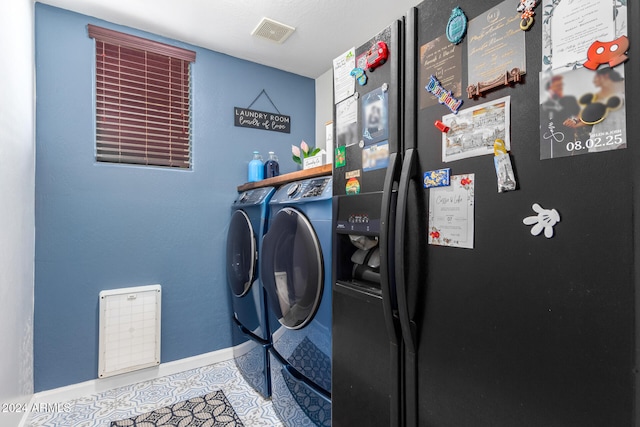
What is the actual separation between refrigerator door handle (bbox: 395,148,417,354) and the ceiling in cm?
158

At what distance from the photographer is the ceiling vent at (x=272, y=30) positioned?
2150 mm

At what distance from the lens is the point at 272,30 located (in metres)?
2.23

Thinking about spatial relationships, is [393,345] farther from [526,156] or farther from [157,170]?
[157,170]

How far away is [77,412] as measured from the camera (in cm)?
190

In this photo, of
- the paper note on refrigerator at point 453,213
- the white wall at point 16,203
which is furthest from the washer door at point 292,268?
the white wall at point 16,203

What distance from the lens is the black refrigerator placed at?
Answer: 0.60 m

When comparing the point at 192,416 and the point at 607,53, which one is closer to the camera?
the point at 607,53

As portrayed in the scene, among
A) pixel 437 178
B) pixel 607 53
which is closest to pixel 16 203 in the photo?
pixel 437 178

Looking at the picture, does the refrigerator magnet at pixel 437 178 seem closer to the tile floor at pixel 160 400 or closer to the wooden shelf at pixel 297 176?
the wooden shelf at pixel 297 176

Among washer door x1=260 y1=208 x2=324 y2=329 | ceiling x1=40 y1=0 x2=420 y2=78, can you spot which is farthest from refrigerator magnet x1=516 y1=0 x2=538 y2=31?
ceiling x1=40 y1=0 x2=420 y2=78

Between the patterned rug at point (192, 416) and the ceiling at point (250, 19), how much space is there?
2.51m

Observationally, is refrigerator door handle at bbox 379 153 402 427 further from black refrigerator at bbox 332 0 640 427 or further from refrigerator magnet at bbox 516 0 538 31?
refrigerator magnet at bbox 516 0 538 31

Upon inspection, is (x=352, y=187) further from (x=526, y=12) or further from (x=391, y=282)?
(x=526, y=12)

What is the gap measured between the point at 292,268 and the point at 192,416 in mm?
1160
